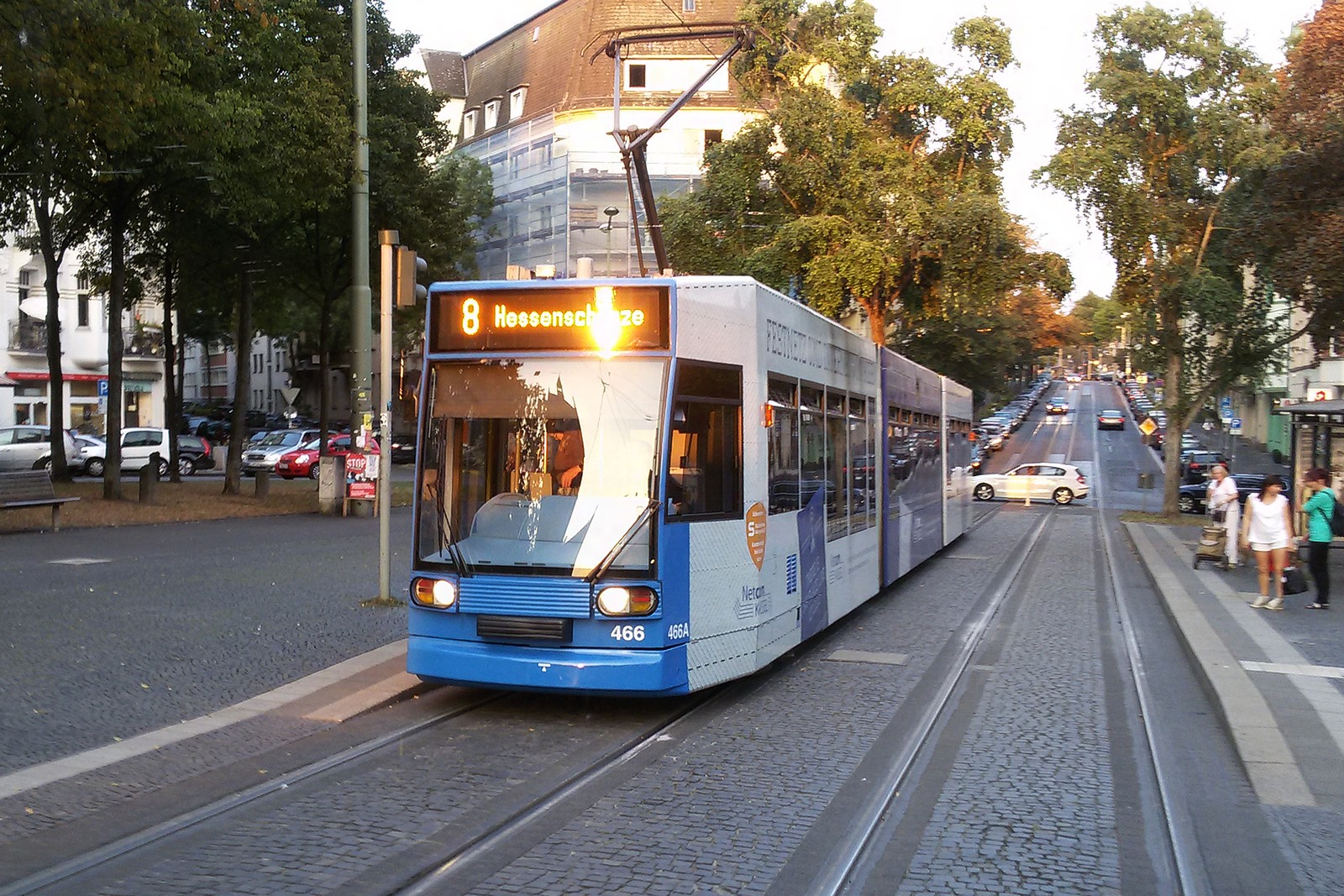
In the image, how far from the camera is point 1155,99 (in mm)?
34156

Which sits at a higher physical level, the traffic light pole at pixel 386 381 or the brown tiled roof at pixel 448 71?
the brown tiled roof at pixel 448 71

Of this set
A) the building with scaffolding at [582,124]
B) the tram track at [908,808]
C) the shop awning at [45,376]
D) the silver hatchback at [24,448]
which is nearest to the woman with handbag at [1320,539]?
the tram track at [908,808]

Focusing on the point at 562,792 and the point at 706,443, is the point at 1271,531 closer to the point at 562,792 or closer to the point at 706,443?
the point at 706,443

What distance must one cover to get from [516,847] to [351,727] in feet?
8.88

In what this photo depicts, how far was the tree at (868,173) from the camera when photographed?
89.9 feet

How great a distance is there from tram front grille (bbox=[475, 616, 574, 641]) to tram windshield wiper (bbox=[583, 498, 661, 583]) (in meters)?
0.33

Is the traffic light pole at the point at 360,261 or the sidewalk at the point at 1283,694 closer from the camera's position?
the sidewalk at the point at 1283,694

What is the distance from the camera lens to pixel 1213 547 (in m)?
20.7

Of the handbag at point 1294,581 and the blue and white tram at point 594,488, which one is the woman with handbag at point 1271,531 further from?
the blue and white tram at point 594,488

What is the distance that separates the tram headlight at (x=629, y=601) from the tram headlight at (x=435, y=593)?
993mm

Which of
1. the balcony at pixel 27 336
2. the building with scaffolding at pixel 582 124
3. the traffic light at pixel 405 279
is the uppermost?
the building with scaffolding at pixel 582 124

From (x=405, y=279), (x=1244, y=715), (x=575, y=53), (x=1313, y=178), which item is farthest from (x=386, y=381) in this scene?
(x=575, y=53)

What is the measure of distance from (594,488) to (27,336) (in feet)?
179

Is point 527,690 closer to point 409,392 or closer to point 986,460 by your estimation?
point 409,392
